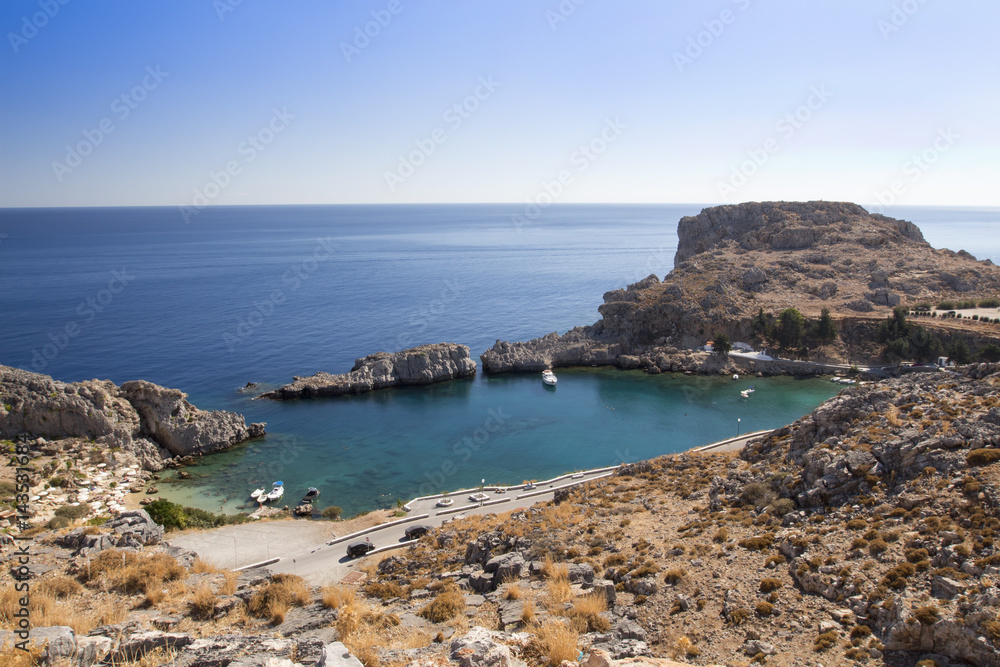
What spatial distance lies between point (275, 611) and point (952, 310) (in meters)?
94.3

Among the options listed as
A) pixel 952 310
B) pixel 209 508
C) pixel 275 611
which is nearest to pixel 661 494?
pixel 275 611

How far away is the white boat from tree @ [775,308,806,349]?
66.4 metres

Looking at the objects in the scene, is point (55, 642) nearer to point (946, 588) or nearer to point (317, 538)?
point (946, 588)

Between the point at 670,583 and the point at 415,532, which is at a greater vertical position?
the point at 670,583

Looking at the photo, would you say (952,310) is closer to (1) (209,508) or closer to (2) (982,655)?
(2) (982,655)

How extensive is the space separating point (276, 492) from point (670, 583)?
3348 centimetres

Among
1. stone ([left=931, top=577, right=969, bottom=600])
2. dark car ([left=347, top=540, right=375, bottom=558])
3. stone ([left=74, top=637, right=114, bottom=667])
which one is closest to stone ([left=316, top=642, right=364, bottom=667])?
stone ([left=74, top=637, right=114, bottom=667])

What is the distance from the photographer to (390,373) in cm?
7350

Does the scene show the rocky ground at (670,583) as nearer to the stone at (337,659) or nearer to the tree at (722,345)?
the stone at (337,659)

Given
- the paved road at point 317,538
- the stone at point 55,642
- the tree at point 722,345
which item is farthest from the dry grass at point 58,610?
the tree at point 722,345

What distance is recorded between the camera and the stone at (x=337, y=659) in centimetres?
1066

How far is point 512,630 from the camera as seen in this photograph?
49.7 ft

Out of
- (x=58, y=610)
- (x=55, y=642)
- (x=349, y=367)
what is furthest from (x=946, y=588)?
(x=349, y=367)

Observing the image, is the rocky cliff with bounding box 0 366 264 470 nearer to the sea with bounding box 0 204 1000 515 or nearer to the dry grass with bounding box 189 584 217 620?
the sea with bounding box 0 204 1000 515
